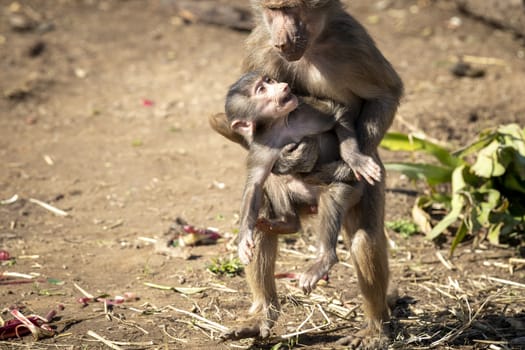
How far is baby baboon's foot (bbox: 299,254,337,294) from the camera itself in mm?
4988

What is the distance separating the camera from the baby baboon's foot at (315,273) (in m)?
4.99

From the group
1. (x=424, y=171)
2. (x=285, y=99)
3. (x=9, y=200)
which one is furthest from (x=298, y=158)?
(x=9, y=200)

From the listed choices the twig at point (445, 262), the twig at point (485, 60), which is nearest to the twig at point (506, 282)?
the twig at point (445, 262)

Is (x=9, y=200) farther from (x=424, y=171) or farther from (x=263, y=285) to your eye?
(x=424, y=171)

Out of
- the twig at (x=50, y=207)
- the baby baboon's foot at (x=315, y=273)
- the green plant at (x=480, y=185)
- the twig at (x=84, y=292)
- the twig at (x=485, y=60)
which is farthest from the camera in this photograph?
the twig at (x=485, y=60)

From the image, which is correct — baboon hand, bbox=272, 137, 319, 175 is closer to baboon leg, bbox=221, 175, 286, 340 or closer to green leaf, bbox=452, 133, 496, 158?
baboon leg, bbox=221, 175, 286, 340

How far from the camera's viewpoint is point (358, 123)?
5.50m

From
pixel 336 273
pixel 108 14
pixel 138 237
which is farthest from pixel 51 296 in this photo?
pixel 108 14

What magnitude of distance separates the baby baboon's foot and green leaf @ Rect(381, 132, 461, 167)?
2.81 metres

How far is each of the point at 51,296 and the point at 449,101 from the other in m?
5.84

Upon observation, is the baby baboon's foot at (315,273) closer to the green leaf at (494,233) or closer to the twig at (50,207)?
the green leaf at (494,233)

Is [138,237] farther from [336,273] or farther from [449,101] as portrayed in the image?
[449,101]

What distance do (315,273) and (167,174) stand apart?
12.9 feet

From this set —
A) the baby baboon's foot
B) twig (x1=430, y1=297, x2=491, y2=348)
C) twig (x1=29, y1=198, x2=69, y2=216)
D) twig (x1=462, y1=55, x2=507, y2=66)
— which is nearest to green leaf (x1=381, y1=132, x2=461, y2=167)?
twig (x1=430, y1=297, x2=491, y2=348)
